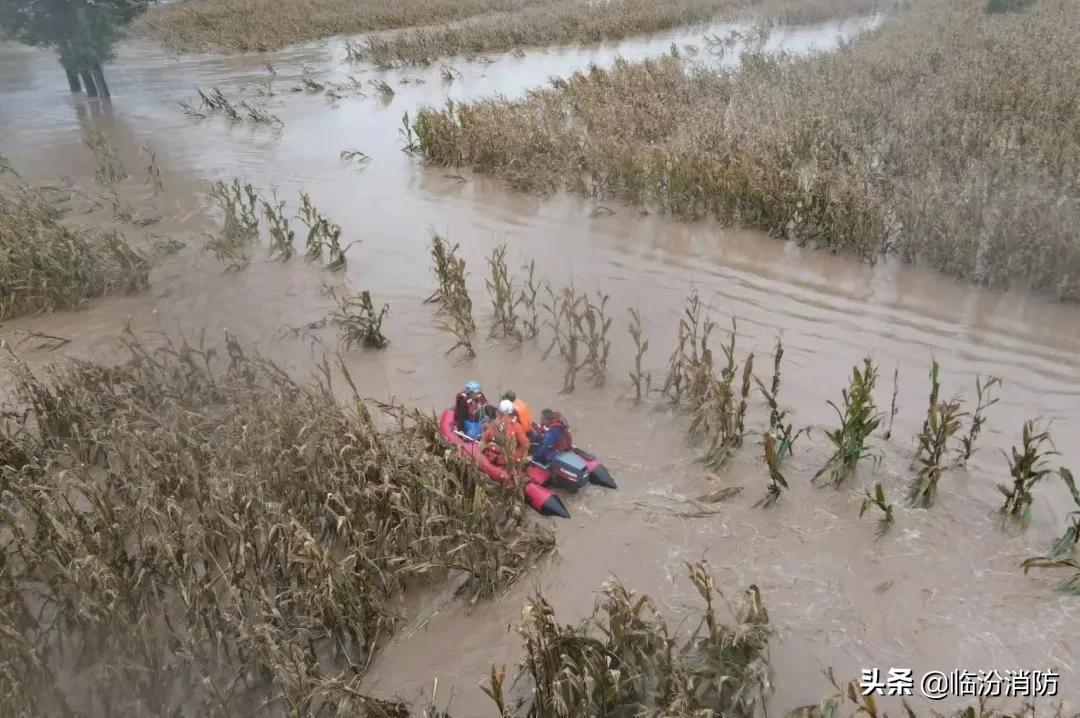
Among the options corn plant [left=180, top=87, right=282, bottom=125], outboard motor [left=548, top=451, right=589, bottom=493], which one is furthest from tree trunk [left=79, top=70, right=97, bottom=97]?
outboard motor [left=548, top=451, right=589, bottom=493]

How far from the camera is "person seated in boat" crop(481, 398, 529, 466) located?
5.22m

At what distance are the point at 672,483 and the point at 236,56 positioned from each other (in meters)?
25.4

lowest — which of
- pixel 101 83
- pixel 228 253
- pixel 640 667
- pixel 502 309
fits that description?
pixel 640 667

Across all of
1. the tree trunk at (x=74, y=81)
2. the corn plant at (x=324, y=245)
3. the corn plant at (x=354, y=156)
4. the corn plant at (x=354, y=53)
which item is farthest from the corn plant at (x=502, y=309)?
the corn plant at (x=354, y=53)

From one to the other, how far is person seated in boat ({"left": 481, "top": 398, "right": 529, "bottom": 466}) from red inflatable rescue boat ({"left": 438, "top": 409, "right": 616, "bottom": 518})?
66 millimetres

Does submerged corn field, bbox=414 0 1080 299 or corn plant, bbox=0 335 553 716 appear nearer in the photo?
corn plant, bbox=0 335 553 716

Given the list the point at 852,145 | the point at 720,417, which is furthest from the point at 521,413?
the point at 852,145

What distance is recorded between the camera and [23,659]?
13.0 ft

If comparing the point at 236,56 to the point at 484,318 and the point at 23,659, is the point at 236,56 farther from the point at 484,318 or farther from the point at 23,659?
the point at 23,659

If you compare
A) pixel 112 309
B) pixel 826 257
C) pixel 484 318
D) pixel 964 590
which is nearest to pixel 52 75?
pixel 112 309

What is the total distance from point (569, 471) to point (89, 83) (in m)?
19.3

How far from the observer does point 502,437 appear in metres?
5.13

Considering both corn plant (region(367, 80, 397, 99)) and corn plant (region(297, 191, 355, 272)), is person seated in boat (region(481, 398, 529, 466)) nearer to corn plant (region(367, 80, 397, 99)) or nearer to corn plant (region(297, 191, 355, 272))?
corn plant (region(297, 191, 355, 272))

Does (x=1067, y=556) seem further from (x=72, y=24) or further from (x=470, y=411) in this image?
(x=72, y=24)
